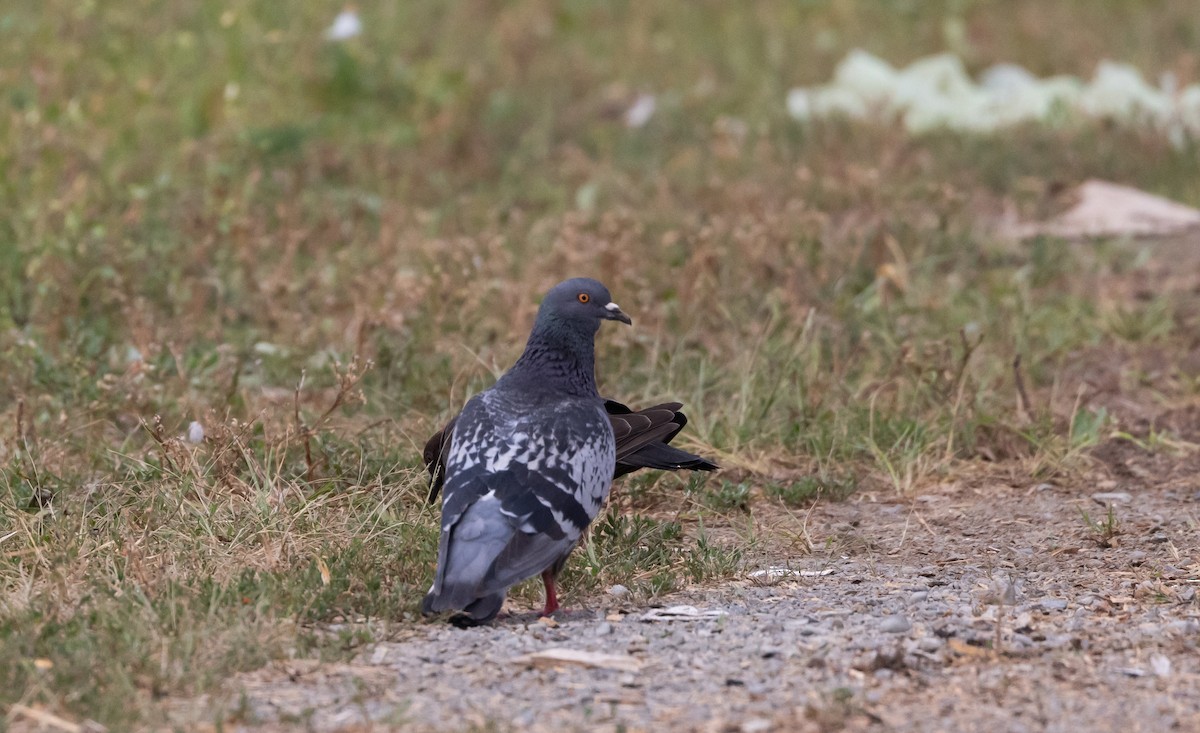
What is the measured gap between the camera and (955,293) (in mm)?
7844

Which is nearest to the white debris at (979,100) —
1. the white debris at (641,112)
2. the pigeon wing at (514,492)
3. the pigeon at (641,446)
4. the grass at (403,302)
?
the grass at (403,302)

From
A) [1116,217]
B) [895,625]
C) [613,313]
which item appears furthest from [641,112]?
[895,625]

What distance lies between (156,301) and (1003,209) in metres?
4.96

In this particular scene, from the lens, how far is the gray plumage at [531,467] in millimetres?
4301

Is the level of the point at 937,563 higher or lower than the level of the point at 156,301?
lower

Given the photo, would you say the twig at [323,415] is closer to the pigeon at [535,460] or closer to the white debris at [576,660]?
the pigeon at [535,460]

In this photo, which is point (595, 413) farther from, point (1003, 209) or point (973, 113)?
point (973, 113)

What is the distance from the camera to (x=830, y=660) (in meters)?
3.98

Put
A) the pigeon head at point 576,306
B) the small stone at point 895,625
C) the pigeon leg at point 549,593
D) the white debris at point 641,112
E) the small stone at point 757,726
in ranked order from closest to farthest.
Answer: the small stone at point 757,726 → the small stone at point 895,625 → the pigeon leg at point 549,593 → the pigeon head at point 576,306 → the white debris at point 641,112

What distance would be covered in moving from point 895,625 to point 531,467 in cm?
115

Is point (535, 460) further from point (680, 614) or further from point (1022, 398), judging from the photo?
point (1022, 398)

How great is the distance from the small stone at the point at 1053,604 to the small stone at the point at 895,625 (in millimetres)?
476

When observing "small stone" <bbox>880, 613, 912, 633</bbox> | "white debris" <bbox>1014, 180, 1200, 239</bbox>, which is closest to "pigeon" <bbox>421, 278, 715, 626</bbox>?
"small stone" <bbox>880, 613, 912, 633</bbox>

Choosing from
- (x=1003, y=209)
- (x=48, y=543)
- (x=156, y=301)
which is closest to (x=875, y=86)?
(x=1003, y=209)
